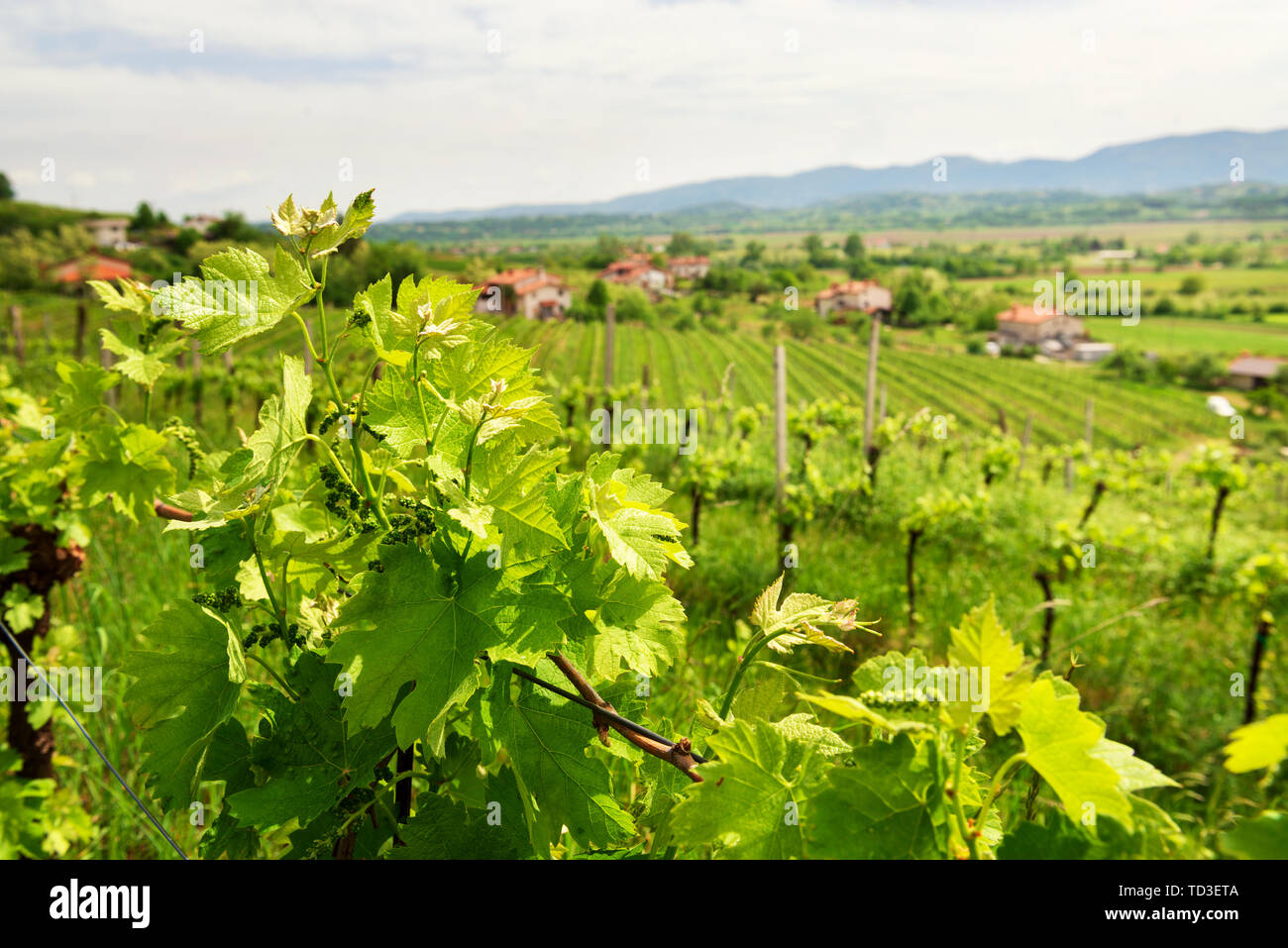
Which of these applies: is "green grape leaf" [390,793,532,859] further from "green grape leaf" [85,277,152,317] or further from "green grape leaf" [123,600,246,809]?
"green grape leaf" [85,277,152,317]

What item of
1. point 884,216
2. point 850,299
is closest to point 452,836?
point 850,299

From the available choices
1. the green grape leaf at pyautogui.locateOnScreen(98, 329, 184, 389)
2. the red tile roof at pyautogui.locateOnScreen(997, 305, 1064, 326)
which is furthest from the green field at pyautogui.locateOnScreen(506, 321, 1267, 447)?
the green grape leaf at pyautogui.locateOnScreen(98, 329, 184, 389)

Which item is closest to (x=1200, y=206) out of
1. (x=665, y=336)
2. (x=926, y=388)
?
(x=926, y=388)

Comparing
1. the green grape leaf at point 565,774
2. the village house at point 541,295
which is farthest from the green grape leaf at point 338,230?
the village house at point 541,295

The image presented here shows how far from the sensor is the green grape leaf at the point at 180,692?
106 centimetres

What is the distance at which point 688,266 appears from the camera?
41000mm

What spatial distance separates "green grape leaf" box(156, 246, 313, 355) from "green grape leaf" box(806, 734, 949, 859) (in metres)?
0.84

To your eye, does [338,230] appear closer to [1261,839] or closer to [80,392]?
[1261,839]

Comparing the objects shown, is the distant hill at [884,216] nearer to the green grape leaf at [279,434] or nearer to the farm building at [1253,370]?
the farm building at [1253,370]

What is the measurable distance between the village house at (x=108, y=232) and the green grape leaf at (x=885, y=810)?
86947 millimetres

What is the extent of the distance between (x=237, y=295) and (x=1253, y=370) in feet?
318
